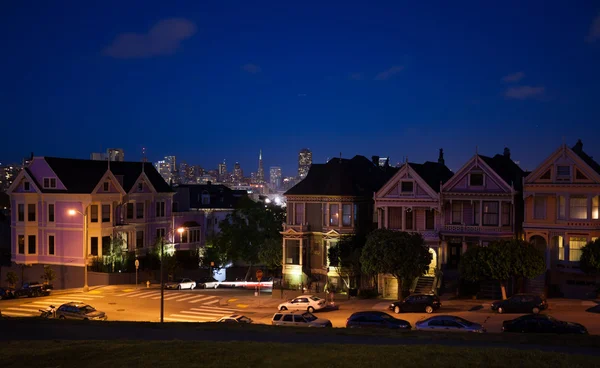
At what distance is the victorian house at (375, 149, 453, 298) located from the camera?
5134 centimetres

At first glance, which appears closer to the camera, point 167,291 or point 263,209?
point 167,291

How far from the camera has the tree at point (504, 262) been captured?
43188mm

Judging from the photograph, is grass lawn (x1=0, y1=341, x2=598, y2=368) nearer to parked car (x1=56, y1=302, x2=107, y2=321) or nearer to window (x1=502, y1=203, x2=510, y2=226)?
parked car (x1=56, y1=302, x2=107, y2=321)

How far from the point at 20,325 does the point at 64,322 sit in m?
2.24

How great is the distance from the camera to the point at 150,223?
7025 centimetres

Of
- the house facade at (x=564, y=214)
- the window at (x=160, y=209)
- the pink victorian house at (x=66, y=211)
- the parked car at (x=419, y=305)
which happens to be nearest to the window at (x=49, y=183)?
the pink victorian house at (x=66, y=211)

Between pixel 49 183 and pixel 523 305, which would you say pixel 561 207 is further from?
pixel 49 183

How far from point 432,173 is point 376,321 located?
87.6 feet

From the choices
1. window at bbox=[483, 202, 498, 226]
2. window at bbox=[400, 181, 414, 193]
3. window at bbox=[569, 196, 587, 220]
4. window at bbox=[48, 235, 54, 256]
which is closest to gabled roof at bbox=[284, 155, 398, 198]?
window at bbox=[400, 181, 414, 193]

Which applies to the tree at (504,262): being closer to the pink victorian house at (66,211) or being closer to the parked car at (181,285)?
→ the parked car at (181,285)

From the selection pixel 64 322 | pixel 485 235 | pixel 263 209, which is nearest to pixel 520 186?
pixel 485 235

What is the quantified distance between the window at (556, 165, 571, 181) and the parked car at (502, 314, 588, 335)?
1781cm

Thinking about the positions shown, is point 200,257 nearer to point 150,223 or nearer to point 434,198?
point 150,223

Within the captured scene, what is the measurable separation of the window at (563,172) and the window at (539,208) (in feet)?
6.84
